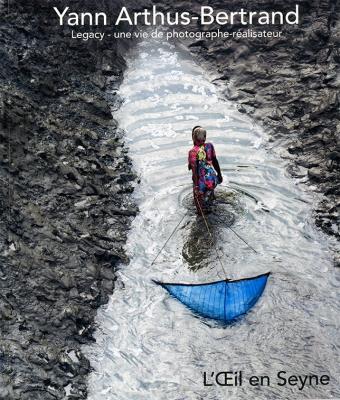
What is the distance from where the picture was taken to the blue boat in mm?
8398

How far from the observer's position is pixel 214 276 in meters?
9.31

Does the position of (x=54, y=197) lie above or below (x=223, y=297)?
above

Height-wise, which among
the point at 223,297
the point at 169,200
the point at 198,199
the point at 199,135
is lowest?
the point at 223,297

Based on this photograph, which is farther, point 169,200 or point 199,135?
point 169,200

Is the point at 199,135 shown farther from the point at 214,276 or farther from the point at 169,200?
the point at 214,276

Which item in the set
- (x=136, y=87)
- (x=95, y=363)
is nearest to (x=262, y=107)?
(x=136, y=87)

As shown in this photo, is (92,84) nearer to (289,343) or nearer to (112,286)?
(112,286)

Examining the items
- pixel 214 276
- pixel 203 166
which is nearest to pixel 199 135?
pixel 203 166

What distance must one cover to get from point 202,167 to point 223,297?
2595 millimetres

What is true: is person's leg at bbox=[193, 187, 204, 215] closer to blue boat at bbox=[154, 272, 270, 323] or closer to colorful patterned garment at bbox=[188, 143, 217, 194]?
colorful patterned garment at bbox=[188, 143, 217, 194]

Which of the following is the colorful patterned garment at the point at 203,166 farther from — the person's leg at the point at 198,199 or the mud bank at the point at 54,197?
the mud bank at the point at 54,197

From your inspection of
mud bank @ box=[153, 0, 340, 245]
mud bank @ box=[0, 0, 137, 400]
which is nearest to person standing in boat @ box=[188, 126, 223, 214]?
mud bank @ box=[0, 0, 137, 400]

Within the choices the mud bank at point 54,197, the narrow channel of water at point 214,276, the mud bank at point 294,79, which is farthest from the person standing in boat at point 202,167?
the mud bank at point 294,79

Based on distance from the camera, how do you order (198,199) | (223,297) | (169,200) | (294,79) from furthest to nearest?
(294,79) → (169,200) → (198,199) → (223,297)
